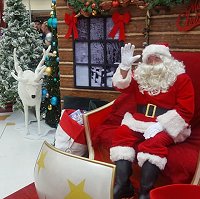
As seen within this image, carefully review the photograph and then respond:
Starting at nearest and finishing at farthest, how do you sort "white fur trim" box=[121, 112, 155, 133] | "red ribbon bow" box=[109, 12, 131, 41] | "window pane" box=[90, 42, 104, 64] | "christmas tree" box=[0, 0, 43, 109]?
"white fur trim" box=[121, 112, 155, 133] < "red ribbon bow" box=[109, 12, 131, 41] < "window pane" box=[90, 42, 104, 64] < "christmas tree" box=[0, 0, 43, 109]

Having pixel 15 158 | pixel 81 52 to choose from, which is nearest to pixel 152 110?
pixel 81 52

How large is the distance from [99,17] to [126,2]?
40 centimetres

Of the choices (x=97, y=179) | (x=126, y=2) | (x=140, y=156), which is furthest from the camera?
(x=126, y=2)

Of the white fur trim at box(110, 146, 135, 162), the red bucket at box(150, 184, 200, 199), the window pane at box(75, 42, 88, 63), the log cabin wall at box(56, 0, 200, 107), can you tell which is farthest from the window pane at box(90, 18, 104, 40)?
the red bucket at box(150, 184, 200, 199)

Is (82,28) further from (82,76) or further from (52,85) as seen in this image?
(52,85)

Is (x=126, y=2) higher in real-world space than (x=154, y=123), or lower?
higher

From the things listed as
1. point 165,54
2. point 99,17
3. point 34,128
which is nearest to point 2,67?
point 34,128

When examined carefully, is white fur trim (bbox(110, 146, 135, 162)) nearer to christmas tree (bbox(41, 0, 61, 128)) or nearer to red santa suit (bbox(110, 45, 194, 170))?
red santa suit (bbox(110, 45, 194, 170))

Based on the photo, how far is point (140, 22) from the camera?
317 cm

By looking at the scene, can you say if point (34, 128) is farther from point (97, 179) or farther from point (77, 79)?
point (97, 179)

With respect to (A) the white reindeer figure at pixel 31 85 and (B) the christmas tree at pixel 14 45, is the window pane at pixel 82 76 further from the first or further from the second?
(B) the christmas tree at pixel 14 45

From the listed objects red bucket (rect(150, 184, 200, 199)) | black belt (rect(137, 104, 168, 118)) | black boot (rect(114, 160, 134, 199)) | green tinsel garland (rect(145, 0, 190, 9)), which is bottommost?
black boot (rect(114, 160, 134, 199))

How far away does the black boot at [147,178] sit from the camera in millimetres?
2102

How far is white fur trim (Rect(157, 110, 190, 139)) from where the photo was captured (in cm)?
225
